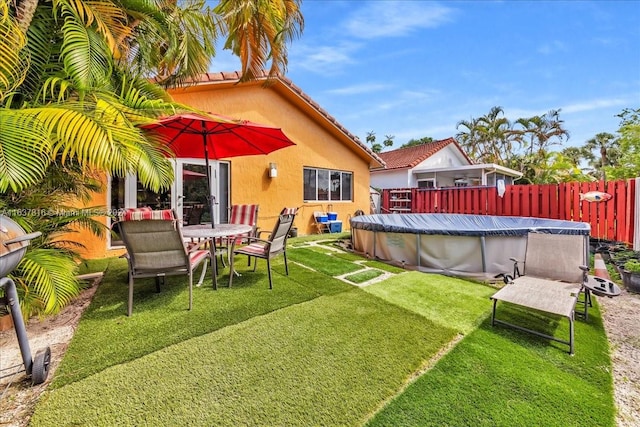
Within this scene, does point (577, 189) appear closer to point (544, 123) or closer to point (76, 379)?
point (76, 379)

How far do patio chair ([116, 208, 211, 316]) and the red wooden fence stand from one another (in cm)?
1019

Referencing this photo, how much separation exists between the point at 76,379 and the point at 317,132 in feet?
32.2

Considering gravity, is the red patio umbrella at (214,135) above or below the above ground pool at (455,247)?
above

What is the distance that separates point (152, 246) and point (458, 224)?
8.94m

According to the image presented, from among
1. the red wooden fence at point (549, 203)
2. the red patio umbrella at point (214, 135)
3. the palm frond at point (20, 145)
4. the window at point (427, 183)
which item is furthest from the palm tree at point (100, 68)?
the window at point (427, 183)

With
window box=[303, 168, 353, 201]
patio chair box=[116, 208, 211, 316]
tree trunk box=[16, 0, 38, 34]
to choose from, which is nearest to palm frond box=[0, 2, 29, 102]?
tree trunk box=[16, 0, 38, 34]

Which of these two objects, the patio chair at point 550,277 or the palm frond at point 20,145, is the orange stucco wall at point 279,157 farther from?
the patio chair at point 550,277

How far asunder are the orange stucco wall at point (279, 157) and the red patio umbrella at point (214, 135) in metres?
2.45

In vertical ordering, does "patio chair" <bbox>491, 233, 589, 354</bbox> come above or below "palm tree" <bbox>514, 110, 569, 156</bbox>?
below

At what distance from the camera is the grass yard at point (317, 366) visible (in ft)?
6.23

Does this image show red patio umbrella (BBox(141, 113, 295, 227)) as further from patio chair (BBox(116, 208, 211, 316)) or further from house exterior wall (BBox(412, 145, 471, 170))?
house exterior wall (BBox(412, 145, 471, 170))

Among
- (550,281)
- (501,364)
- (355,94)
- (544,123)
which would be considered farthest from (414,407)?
(544,123)

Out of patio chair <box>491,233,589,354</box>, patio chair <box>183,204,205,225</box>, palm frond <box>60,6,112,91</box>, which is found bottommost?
patio chair <box>491,233,589,354</box>

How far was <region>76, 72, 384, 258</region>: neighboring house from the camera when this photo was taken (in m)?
7.24
